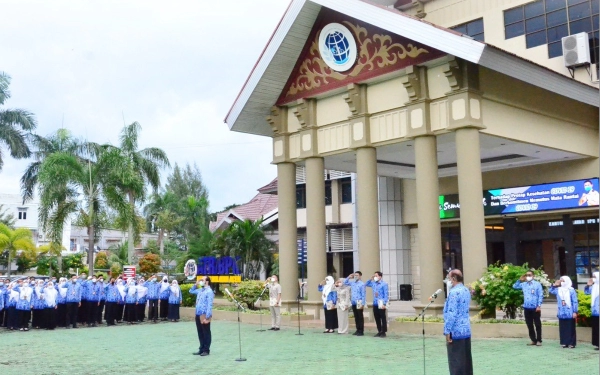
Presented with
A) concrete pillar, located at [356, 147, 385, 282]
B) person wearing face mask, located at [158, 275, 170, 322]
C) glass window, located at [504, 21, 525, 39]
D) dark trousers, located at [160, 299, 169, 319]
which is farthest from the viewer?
dark trousers, located at [160, 299, 169, 319]

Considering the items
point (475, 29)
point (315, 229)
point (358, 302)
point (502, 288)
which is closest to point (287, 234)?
point (315, 229)

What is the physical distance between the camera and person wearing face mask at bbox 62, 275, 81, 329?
23.6 metres

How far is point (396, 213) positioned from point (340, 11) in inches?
497

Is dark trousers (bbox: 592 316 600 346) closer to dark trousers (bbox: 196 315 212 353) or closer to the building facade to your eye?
the building facade

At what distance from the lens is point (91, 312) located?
24.5 m

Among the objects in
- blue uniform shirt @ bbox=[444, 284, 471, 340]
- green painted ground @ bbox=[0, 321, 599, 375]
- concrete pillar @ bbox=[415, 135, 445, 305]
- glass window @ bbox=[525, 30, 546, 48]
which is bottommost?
green painted ground @ bbox=[0, 321, 599, 375]

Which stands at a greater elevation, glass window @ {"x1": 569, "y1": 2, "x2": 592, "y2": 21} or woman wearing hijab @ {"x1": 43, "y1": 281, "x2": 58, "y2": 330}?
glass window @ {"x1": 569, "y1": 2, "x2": 592, "y2": 21}

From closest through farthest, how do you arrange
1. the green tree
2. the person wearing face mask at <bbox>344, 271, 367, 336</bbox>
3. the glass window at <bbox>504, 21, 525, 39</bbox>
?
the person wearing face mask at <bbox>344, 271, 367, 336</bbox> < the glass window at <bbox>504, 21, 525, 39</bbox> < the green tree

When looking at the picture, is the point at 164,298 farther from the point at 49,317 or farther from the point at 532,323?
the point at 532,323

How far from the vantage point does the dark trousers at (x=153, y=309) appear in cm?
2592

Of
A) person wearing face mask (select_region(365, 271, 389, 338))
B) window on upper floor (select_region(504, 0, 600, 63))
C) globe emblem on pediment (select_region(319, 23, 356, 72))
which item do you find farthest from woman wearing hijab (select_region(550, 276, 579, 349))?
window on upper floor (select_region(504, 0, 600, 63))

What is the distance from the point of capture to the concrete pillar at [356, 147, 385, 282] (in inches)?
792

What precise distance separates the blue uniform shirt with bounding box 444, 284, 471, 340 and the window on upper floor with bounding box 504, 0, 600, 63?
648 inches

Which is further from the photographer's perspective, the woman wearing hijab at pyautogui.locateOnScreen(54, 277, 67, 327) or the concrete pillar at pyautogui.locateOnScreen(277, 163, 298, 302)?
the woman wearing hijab at pyautogui.locateOnScreen(54, 277, 67, 327)
